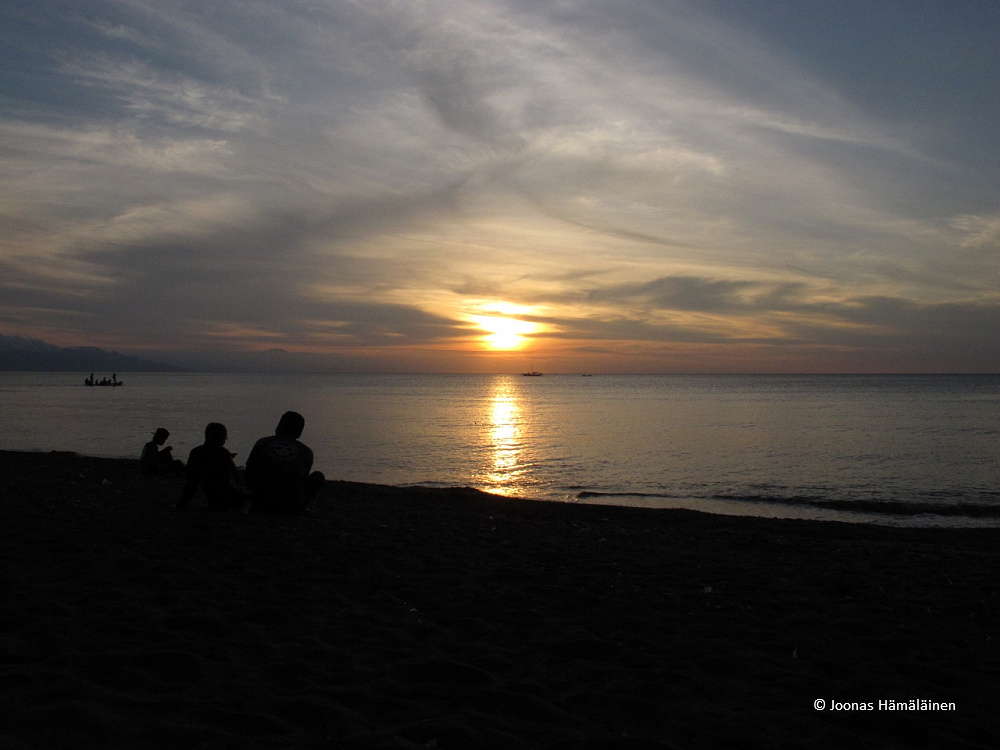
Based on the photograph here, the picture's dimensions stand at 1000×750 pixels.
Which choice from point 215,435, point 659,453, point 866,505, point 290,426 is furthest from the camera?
point 659,453

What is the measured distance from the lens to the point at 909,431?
4309 cm

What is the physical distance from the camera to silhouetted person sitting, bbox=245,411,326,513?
9469mm

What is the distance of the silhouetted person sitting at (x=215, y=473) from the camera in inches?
376

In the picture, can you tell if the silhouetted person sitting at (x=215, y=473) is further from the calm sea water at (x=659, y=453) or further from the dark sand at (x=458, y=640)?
the calm sea water at (x=659, y=453)

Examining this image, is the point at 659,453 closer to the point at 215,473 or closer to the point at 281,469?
the point at 281,469

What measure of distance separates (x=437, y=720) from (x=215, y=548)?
5.04 meters

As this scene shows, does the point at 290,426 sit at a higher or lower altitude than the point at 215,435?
higher

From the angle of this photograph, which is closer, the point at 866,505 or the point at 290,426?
the point at 290,426

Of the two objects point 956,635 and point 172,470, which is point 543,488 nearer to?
point 172,470

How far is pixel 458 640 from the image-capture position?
5105mm

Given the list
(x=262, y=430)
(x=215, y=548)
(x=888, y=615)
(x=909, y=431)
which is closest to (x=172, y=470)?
(x=215, y=548)

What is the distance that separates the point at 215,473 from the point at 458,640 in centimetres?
607

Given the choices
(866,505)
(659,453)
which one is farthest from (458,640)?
(659,453)

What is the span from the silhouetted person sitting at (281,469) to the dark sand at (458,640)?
1.21 ft
